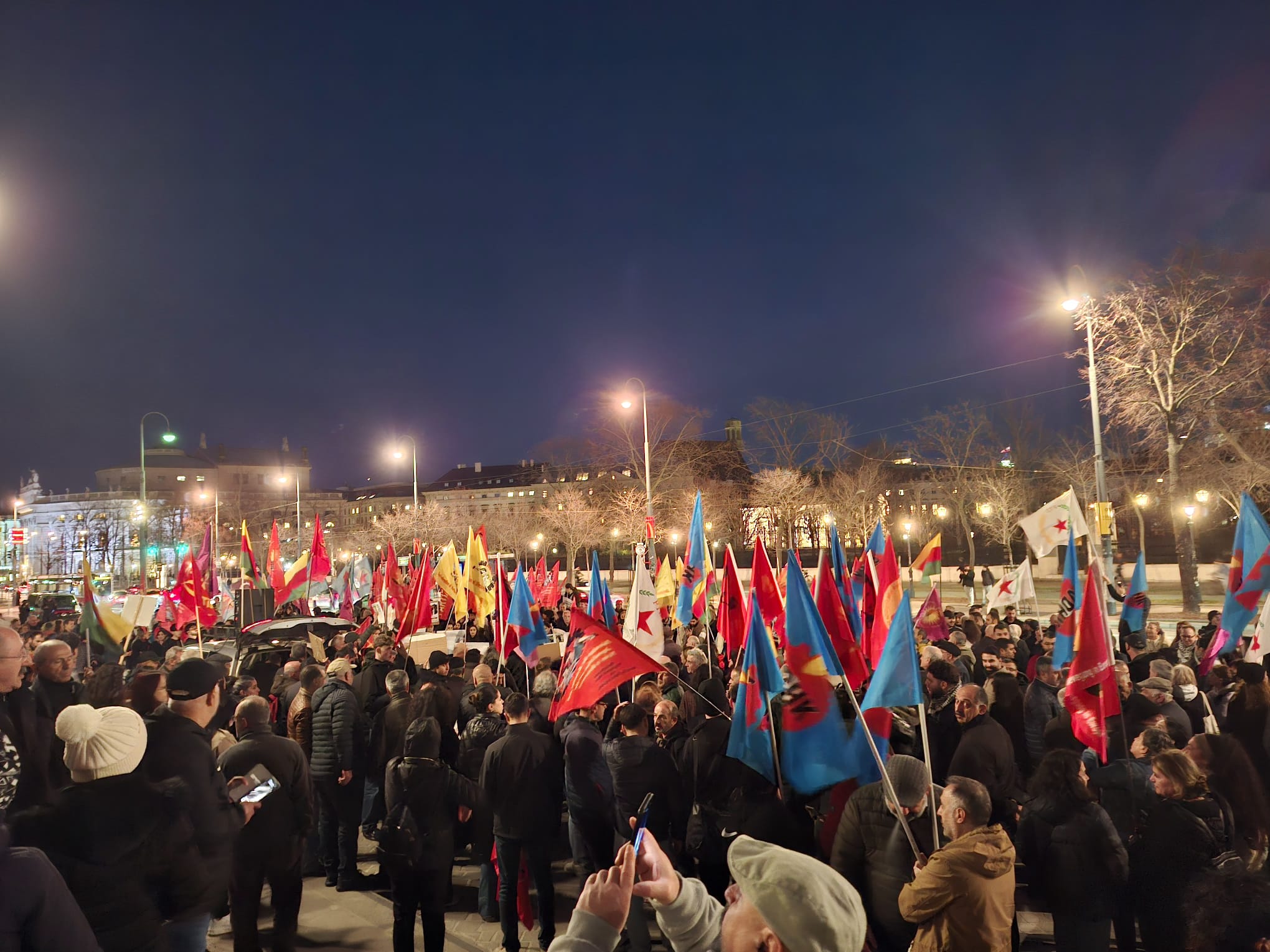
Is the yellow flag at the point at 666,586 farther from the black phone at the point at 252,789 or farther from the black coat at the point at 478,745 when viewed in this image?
the black phone at the point at 252,789

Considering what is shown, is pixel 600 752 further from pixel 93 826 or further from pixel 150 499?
pixel 150 499

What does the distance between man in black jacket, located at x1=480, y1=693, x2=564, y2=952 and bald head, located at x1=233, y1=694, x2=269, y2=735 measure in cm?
146

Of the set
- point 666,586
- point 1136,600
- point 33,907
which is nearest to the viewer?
point 33,907

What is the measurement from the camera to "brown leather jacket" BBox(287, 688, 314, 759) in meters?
7.24

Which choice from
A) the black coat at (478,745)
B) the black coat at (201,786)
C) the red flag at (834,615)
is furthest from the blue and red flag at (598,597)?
the black coat at (201,786)

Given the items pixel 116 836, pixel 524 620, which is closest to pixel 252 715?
pixel 116 836

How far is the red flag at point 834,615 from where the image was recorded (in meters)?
7.17

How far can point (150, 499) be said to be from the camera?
117562 mm

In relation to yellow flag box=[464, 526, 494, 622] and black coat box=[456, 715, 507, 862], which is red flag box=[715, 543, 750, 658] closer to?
black coat box=[456, 715, 507, 862]

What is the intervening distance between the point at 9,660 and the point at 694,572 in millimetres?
9491

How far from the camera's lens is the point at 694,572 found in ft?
43.4

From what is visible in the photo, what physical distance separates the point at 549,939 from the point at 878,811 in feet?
8.52

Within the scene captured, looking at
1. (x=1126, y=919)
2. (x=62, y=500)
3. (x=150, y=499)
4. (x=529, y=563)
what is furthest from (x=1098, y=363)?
(x=62, y=500)

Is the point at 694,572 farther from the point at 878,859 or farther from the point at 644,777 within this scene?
the point at 878,859
